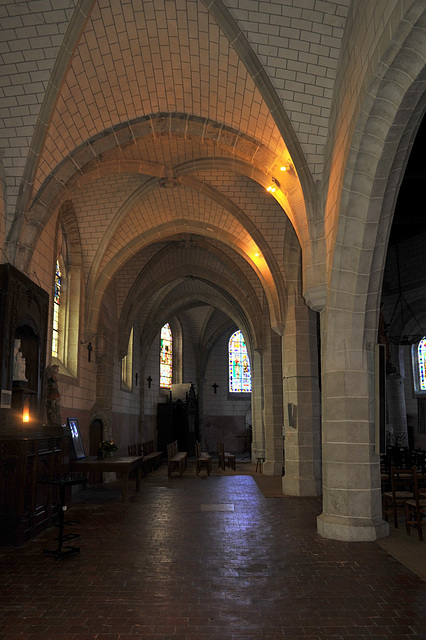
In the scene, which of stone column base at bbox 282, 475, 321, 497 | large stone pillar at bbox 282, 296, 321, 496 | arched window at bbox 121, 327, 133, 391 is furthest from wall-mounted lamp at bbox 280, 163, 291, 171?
arched window at bbox 121, 327, 133, 391

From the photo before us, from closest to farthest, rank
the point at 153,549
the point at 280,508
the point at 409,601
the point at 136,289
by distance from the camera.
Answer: the point at 409,601 < the point at 153,549 < the point at 280,508 < the point at 136,289

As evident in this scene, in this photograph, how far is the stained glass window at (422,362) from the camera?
64.2ft

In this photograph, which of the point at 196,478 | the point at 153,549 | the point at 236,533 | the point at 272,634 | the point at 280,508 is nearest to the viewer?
the point at 272,634

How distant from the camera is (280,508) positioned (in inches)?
365

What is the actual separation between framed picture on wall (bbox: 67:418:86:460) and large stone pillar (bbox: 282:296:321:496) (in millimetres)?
4324

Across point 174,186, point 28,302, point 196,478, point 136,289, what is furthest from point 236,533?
point 136,289

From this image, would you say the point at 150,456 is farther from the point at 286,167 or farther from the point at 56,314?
the point at 286,167

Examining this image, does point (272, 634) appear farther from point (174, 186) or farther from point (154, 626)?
point (174, 186)

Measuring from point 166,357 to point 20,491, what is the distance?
19.9m

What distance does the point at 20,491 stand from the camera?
266 inches

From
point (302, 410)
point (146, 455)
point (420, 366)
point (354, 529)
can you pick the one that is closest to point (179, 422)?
point (146, 455)

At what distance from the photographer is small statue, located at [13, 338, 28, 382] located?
8.00 meters

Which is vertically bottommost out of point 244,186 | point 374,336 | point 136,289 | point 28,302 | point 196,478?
point 196,478

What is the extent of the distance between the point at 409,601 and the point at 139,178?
10424mm
